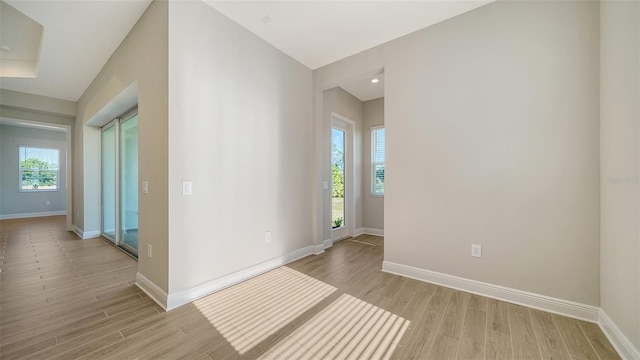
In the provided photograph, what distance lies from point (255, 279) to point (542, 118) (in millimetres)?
3232

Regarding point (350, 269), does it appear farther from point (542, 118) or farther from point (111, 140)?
point (111, 140)

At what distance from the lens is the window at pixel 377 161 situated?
4918mm

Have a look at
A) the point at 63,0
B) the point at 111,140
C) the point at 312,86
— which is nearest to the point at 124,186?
A: the point at 111,140

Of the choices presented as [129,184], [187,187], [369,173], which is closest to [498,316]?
[187,187]

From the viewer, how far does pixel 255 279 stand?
2668mm

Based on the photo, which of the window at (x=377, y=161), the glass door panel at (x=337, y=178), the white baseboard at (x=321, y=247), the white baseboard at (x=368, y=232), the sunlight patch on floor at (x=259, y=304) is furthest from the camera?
the window at (x=377, y=161)

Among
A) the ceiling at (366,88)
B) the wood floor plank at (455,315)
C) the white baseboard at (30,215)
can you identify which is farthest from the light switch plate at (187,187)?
the white baseboard at (30,215)

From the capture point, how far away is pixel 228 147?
8.16ft

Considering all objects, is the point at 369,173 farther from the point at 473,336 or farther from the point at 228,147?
the point at 473,336

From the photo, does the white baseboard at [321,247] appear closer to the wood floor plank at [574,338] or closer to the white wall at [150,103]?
the white wall at [150,103]

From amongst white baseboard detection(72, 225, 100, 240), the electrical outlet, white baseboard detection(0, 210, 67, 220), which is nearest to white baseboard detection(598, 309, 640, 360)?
the electrical outlet

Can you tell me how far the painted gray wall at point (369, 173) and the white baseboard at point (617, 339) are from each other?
321 cm

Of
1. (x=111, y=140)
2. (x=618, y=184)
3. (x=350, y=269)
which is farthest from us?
(x=111, y=140)

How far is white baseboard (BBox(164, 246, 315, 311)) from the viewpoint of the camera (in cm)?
205
